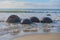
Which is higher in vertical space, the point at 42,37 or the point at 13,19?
the point at 13,19

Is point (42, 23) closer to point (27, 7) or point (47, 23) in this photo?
point (47, 23)

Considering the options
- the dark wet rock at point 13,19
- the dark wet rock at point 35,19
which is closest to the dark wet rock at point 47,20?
the dark wet rock at point 35,19

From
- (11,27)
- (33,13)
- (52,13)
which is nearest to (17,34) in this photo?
(11,27)

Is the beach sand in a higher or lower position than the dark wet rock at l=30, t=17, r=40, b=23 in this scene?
lower

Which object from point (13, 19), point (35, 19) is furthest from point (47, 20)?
point (13, 19)

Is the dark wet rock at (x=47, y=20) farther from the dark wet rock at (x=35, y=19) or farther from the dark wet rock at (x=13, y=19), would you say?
the dark wet rock at (x=13, y=19)

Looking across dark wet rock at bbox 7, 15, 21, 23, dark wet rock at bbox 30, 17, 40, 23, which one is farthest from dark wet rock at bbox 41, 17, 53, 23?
dark wet rock at bbox 7, 15, 21, 23

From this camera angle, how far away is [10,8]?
50.5 inches

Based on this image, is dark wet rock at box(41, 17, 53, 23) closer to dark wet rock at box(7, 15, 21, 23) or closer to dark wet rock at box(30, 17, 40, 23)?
dark wet rock at box(30, 17, 40, 23)

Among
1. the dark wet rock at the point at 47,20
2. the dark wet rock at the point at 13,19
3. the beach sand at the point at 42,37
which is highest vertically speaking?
the dark wet rock at the point at 13,19

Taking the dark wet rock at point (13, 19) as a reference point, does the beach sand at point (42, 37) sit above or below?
below

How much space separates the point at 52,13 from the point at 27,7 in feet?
0.65

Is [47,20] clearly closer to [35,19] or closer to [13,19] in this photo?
[35,19]

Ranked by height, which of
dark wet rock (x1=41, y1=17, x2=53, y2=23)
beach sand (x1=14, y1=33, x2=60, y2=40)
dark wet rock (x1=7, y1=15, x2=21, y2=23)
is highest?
dark wet rock (x1=7, y1=15, x2=21, y2=23)
